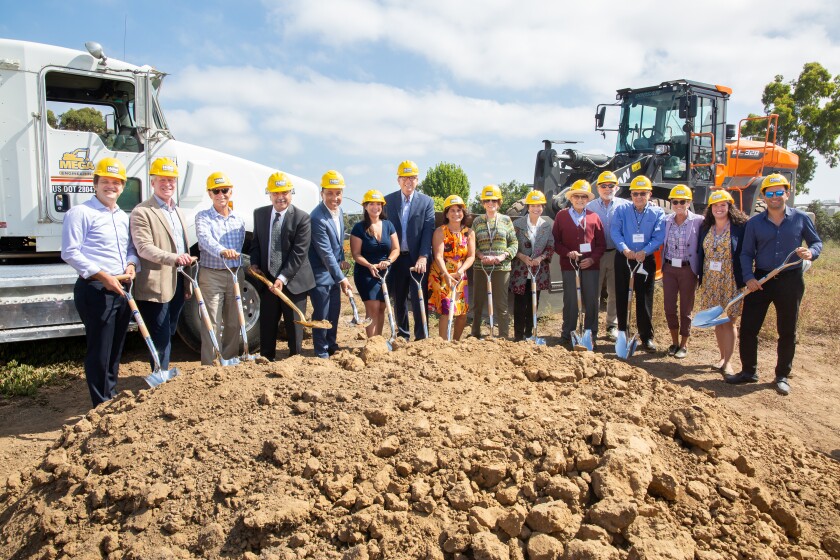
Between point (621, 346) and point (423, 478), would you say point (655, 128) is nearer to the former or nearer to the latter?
point (621, 346)

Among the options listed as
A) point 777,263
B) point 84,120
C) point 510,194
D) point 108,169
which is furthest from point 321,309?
point 510,194

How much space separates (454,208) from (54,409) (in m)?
3.88

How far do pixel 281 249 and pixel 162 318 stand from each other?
1139 millimetres

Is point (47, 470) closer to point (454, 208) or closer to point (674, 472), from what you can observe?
point (674, 472)

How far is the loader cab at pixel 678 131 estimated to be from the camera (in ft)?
34.2

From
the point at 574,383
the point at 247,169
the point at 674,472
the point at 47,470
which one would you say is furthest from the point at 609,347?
the point at 47,470

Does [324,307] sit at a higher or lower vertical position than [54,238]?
lower

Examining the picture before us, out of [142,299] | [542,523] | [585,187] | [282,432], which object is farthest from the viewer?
[585,187]

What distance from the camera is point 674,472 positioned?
3002 mm

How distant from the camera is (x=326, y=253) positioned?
5.47 metres

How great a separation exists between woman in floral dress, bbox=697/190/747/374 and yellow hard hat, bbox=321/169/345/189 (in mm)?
3559

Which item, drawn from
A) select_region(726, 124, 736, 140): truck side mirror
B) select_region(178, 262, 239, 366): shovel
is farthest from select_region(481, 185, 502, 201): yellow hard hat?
select_region(726, 124, 736, 140): truck side mirror

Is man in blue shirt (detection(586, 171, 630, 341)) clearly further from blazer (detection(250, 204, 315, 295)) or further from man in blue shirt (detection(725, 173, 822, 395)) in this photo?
blazer (detection(250, 204, 315, 295))

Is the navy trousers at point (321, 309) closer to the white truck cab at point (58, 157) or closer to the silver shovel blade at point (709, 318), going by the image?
the white truck cab at point (58, 157)
